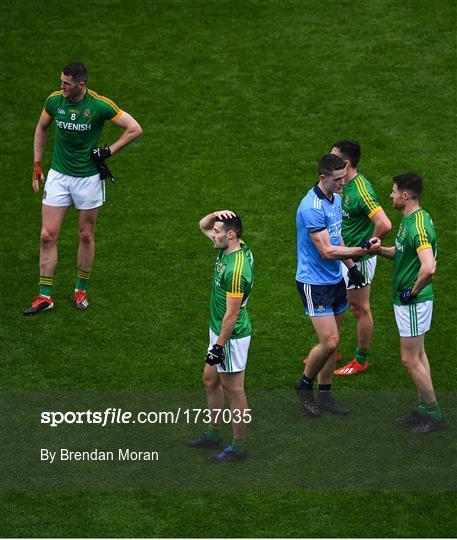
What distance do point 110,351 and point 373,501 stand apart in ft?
11.2

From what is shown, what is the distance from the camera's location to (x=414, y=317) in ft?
34.7

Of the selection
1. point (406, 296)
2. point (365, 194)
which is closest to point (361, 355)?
point (406, 296)

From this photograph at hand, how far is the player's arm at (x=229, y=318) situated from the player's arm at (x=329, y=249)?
112 cm

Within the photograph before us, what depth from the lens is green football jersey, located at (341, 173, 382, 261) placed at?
1138 centimetres

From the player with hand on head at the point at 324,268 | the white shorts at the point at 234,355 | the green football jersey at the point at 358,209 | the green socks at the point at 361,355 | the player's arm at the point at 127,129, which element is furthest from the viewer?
the player's arm at the point at 127,129

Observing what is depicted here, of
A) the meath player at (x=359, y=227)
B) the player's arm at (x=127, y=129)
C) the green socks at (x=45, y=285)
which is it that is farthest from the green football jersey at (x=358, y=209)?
the green socks at (x=45, y=285)

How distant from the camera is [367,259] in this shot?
11.7 meters

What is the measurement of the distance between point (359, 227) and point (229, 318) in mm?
2266

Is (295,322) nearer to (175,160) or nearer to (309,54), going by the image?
(175,160)

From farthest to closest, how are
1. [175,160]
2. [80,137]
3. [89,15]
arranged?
[89,15]
[175,160]
[80,137]

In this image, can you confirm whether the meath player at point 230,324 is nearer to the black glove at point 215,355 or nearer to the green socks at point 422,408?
the black glove at point 215,355

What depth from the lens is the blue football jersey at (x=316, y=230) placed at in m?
10.7

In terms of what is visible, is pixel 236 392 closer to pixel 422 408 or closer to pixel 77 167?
pixel 422 408

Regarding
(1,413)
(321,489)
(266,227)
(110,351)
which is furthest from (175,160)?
(321,489)
